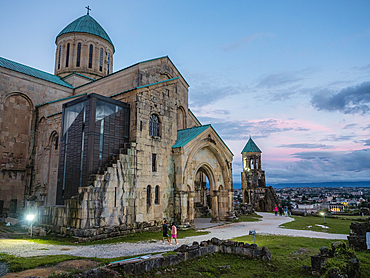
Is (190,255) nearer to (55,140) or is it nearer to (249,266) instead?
(249,266)

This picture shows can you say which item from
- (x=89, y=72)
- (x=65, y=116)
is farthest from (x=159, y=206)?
(x=89, y=72)

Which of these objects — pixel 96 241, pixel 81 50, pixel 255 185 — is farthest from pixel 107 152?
pixel 255 185

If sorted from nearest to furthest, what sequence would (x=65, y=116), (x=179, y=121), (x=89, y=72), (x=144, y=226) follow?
(x=144, y=226) → (x=65, y=116) → (x=179, y=121) → (x=89, y=72)

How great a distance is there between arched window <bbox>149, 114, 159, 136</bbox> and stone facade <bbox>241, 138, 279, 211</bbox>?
2716 cm

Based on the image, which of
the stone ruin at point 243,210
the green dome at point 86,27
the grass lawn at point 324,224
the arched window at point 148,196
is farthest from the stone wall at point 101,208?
the green dome at point 86,27

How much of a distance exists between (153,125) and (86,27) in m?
21.2

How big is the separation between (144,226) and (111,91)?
41.6 ft

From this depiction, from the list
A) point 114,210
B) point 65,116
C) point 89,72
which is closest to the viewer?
point 114,210

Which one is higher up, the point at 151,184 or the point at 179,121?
the point at 179,121

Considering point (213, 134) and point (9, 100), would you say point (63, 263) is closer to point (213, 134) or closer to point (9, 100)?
point (213, 134)

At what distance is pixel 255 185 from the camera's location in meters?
41.5

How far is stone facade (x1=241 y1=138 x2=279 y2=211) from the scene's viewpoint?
135 ft

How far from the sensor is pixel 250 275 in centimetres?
864

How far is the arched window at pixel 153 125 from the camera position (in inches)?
718
